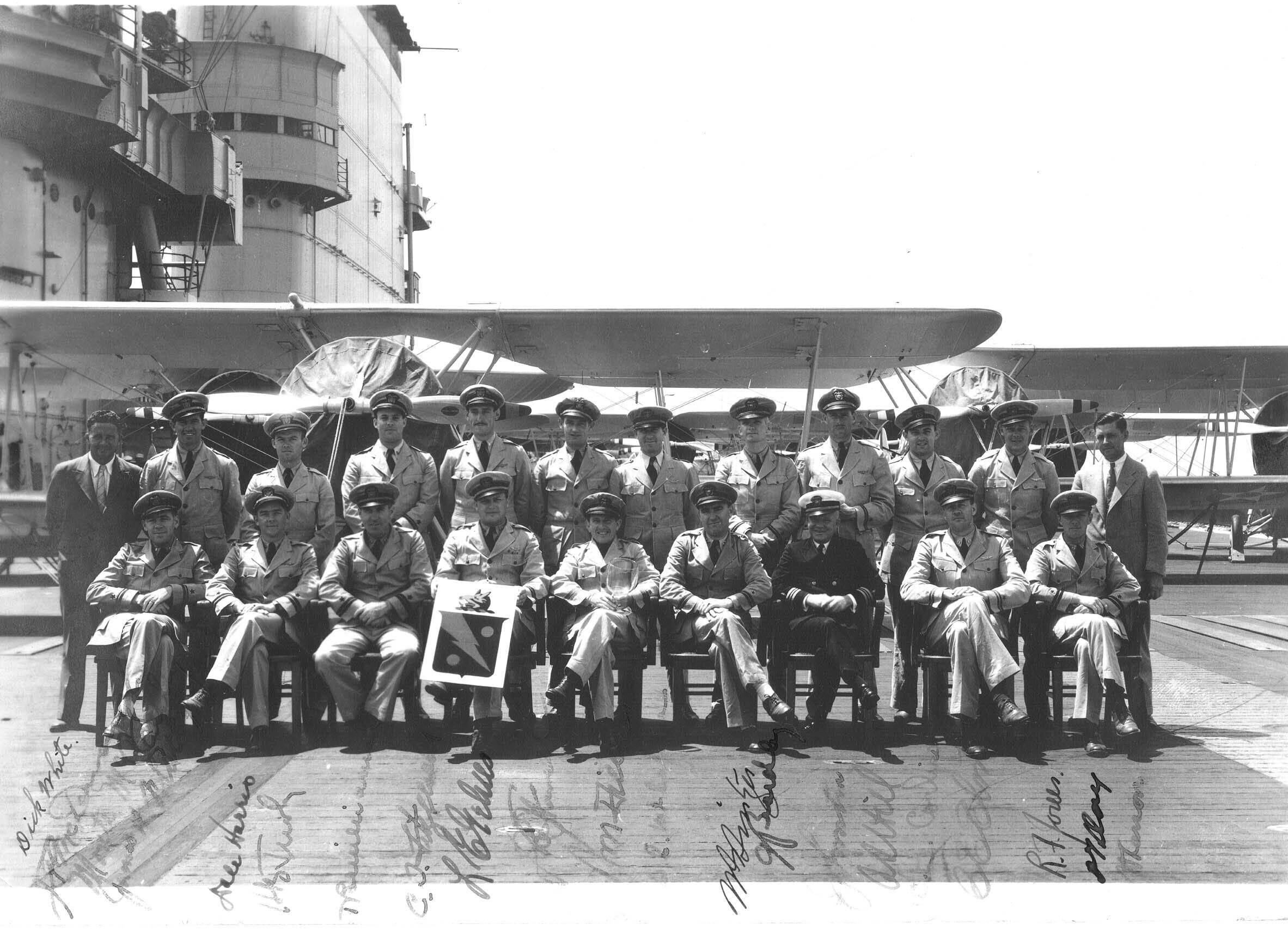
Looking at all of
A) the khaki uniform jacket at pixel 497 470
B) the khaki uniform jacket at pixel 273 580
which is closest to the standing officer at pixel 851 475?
the khaki uniform jacket at pixel 497 470

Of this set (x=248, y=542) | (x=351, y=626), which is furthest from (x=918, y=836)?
(x=248, y=542)

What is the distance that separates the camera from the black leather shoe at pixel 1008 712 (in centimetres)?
451

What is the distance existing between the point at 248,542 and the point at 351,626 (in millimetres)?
805

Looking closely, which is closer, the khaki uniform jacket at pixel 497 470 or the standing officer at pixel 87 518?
the standing officer at pixel 87 518

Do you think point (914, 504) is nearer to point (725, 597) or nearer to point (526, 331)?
point (725, 597)

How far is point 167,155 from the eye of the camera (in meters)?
17.6

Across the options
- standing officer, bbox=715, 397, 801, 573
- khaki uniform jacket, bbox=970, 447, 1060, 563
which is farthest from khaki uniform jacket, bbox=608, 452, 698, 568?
khaki uniform jacket, bbox=970, 447, 1060, 563

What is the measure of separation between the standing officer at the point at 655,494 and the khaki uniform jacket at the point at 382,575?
1.27 metres

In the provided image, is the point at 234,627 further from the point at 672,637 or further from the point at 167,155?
the point at 167,155

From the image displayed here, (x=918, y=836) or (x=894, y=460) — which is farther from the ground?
(x=894, y=460)

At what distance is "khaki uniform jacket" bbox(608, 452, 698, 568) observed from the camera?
5879mm

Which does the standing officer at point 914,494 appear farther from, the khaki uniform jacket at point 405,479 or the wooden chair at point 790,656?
the khaki uniform jacket at point 405,479

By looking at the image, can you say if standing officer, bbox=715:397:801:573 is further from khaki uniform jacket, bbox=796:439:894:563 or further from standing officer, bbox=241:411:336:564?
standing officer, bbox=241:411:336:564

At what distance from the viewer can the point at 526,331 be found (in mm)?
11180
